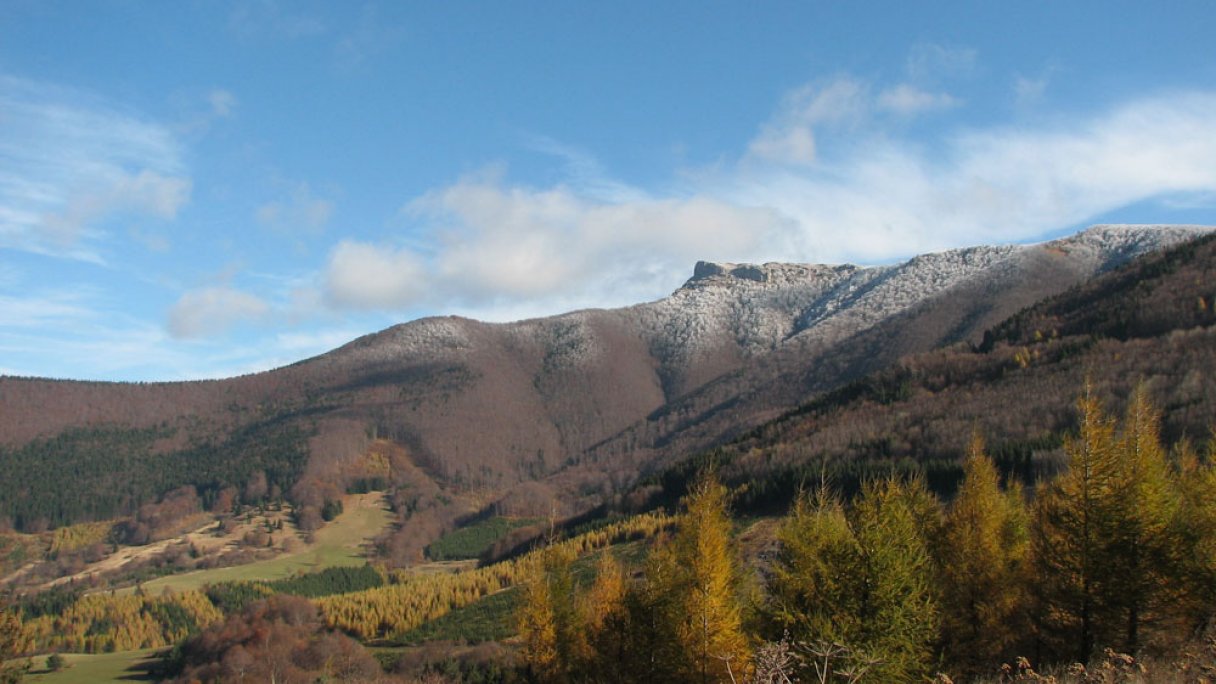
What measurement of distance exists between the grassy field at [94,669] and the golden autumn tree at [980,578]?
420ft

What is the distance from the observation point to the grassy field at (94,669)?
117 metres

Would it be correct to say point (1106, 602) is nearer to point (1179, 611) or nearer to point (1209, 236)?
point (1179, 611)

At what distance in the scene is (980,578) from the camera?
34906mm

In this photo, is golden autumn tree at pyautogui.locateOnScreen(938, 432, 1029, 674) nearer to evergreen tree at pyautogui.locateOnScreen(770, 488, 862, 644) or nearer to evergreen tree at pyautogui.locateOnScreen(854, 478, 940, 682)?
evergreen tree at pyautogui.locateOnScreen(854, 478, 940, 682)

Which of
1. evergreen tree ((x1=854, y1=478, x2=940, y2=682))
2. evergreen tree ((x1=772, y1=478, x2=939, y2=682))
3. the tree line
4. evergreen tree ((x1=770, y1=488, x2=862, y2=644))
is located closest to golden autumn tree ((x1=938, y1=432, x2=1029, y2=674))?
the tree line

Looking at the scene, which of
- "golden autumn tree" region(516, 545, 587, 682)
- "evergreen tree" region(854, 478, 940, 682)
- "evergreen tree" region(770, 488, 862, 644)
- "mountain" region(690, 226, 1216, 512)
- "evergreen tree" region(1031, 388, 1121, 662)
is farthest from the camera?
"mountain" region(690, 226, 1216, 512)

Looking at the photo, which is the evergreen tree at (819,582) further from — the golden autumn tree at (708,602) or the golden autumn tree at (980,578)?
the golden autumn tree at (980,578)

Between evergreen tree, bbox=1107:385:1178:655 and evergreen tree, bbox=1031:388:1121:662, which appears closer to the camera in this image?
evergreen tree, bbox=1107:385:1178:655

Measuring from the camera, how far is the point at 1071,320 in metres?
173

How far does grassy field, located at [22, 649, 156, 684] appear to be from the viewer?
117188 millimetres

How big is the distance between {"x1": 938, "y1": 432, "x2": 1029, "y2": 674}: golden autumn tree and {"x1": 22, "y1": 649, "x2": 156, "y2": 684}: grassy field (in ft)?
420

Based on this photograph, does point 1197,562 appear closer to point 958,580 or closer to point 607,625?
point 958,580

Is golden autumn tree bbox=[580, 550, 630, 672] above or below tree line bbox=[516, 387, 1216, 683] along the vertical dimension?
below

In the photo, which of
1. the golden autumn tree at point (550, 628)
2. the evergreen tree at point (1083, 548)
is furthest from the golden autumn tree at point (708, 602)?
the golden autumn tree at point (550, 628)
